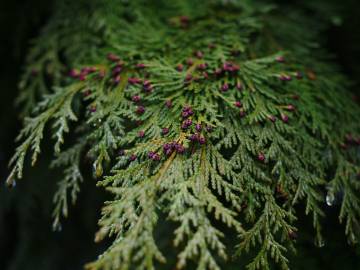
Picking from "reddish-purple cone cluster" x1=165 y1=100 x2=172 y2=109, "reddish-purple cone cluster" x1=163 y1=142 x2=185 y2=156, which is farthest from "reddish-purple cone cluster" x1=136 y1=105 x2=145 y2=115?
"reddish-purple cone cluster" x1=163 y1=142 x2=185 y2=156

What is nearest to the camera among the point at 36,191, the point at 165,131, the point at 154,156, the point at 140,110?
the point at 154,156

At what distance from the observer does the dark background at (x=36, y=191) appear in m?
2.59

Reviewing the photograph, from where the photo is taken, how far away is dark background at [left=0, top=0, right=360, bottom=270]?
259 centimetres

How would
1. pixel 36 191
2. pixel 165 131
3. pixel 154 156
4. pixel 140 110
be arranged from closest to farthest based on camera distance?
pixel 154 156 < pixel 165 131 < pixel 140 110 < pixel 36 191

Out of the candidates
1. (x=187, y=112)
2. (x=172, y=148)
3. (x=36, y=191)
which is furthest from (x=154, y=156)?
(x=36, y=191)

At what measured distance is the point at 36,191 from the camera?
2.54 m

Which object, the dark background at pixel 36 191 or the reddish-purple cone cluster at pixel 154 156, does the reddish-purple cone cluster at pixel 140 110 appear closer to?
the reddish-purple cone cluster at pixel 154 156

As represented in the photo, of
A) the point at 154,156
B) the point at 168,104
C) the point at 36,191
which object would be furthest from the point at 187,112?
the point at 36,191

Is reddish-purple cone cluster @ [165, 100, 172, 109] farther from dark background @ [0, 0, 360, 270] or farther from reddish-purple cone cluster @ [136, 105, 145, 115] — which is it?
dark background @ [0, 0, 360, 270]

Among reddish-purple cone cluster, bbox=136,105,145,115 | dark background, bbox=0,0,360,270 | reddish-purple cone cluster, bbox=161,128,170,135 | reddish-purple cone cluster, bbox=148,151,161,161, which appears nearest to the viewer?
reddish-purple cone cluster, bbox=148,151,161,161

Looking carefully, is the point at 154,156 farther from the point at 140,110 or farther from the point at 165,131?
the point at 140,110

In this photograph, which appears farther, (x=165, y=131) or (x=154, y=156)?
(x=165, y=131)

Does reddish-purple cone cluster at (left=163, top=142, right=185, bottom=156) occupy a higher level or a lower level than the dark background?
higher

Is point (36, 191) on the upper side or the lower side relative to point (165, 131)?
lower
